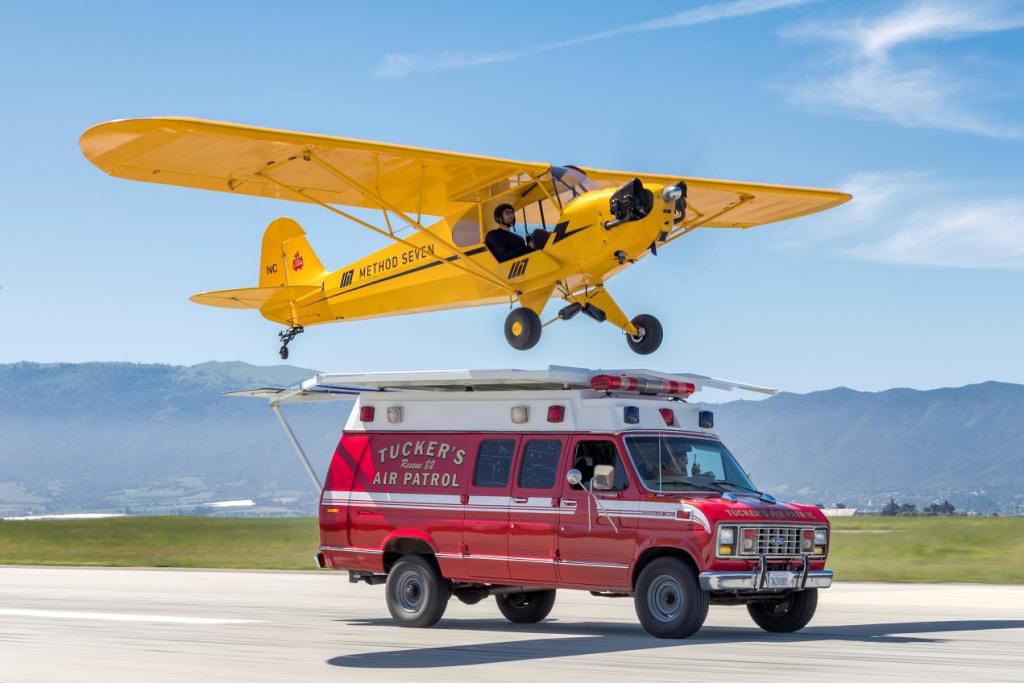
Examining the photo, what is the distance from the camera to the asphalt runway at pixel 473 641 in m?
10.7

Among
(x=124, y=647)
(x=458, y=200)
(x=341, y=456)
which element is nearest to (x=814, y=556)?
(x=341, y=456)

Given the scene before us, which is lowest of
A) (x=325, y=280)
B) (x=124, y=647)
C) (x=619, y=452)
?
(x=124, y=647)

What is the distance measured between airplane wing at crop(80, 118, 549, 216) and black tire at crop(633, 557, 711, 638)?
8992mm

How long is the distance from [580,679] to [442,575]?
13.7 ft

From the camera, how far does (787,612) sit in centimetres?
1370

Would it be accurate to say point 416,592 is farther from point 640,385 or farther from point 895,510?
point 895,510

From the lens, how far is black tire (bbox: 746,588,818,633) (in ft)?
44.7

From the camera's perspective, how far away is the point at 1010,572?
77.8 ft

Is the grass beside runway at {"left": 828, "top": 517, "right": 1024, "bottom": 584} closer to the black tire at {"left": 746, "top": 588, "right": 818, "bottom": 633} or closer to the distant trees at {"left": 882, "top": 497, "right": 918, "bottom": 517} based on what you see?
the distant trees at {"left": 882, "top": 497, "right": 918, "bottom": 517}

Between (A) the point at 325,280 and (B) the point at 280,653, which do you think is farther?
(A) the point at 325,280

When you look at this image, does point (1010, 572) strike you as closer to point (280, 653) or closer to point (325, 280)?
point (325, 280)

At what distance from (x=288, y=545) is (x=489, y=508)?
58.3ft

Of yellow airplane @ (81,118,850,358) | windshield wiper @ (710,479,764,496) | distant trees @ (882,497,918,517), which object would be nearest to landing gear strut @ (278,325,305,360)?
yellow airplane @ (81,118,850,358)

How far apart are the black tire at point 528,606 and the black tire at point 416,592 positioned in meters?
1.13
